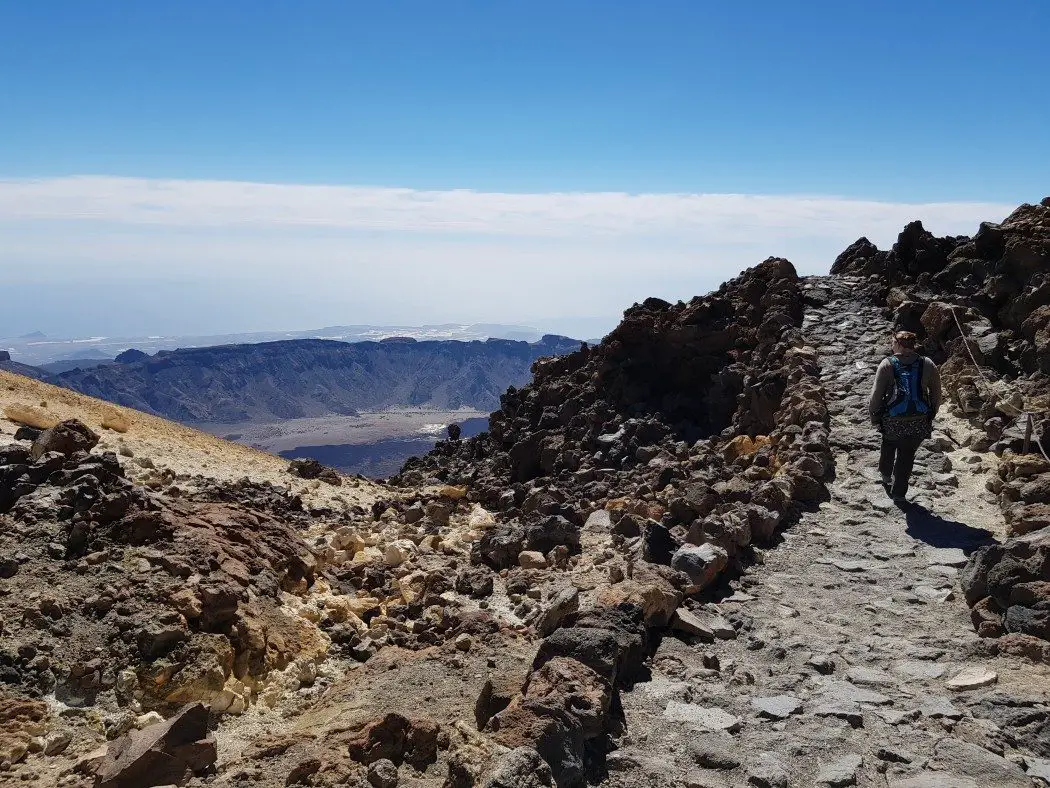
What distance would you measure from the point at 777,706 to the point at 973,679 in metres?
1.52

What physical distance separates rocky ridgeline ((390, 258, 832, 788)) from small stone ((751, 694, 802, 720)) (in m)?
1.04

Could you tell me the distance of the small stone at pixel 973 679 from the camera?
5812 mm

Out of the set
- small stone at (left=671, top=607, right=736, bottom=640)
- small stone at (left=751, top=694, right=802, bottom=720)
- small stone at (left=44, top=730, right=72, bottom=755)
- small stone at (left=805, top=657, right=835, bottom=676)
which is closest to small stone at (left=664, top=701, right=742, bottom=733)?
small stone at (left=751, top=694, right=802, bottom=720)

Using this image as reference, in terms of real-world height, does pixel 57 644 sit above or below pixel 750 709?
above

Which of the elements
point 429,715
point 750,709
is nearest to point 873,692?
point 750,709

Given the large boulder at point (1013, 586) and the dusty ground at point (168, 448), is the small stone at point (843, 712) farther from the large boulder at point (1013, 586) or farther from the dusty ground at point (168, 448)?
the dusty ground at point (168, 448)

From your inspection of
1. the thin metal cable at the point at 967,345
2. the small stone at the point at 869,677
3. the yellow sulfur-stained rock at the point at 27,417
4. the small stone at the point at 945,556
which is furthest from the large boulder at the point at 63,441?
the thin metal cable at the point at 967,345

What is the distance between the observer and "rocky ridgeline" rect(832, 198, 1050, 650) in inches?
267

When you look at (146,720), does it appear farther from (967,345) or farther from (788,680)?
(967,345)

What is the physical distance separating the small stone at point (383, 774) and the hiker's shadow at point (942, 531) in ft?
22.4

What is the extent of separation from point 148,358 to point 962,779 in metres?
198

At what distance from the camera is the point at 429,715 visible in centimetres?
600

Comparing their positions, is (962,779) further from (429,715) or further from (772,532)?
(772,532)

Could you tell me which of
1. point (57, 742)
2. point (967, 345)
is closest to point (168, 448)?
point (57, 742)
